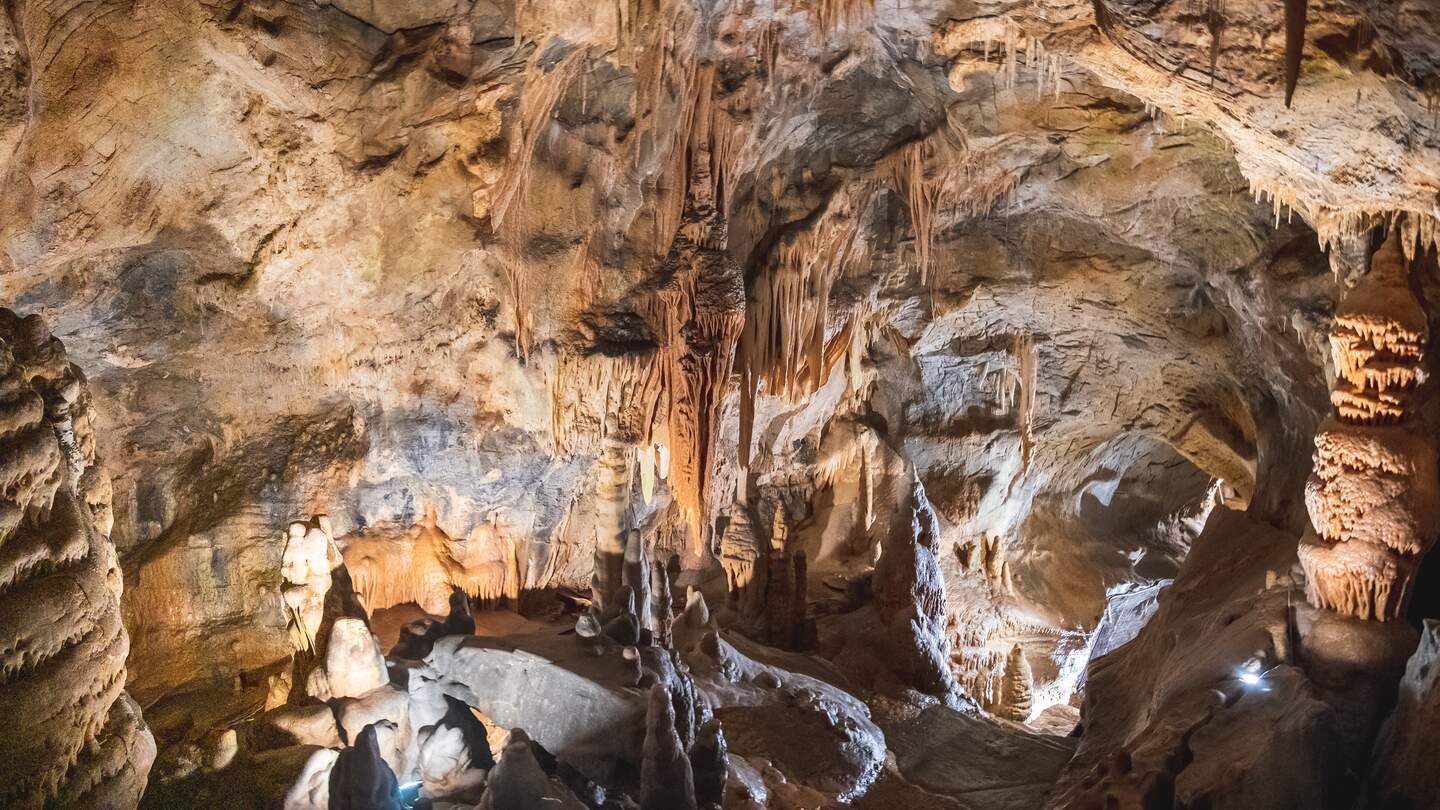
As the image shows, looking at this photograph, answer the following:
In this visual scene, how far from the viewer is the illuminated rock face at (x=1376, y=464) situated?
21.5ft

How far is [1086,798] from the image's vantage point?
655 cm

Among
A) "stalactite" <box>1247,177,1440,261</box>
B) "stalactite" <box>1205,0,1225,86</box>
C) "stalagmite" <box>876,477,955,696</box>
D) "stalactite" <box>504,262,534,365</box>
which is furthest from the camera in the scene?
"stalagmite" <box>876,477,955,696</box>

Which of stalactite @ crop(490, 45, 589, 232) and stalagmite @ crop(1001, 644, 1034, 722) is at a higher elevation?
stalactite @ crop(490, 45, 589, 232)

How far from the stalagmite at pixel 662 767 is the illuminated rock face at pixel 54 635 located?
2968 millimetres

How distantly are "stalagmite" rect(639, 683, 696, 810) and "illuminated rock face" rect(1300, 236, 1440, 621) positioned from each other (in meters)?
4.32

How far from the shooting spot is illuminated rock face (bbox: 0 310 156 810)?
10.2ft

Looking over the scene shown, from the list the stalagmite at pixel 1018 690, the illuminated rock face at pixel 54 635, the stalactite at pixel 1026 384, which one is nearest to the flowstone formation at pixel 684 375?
the illuminated rock face at pixel 54 635

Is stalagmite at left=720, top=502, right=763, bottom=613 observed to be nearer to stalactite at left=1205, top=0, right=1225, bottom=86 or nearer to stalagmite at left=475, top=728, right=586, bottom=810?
stalagmite at left=475, top=728, right=586, bottom=810

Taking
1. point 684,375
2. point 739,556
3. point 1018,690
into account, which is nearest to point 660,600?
point 684,375

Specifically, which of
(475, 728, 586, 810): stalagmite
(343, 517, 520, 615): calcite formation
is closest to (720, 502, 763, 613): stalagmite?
(343, 517, 520, 615): calcite formation

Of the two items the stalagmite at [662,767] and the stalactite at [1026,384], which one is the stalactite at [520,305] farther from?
the stalactite at [1026,384]

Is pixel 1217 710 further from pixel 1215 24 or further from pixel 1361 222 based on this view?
pixel 1215 24

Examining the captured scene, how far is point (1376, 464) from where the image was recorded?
21.8 feet

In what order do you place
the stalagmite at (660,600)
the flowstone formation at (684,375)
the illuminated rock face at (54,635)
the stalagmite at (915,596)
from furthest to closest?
the stalagmite at (915,596) → the stalagmite at (660,600) → the flowstone formation at (684,375) → the illuminated rock face at (54,635)
